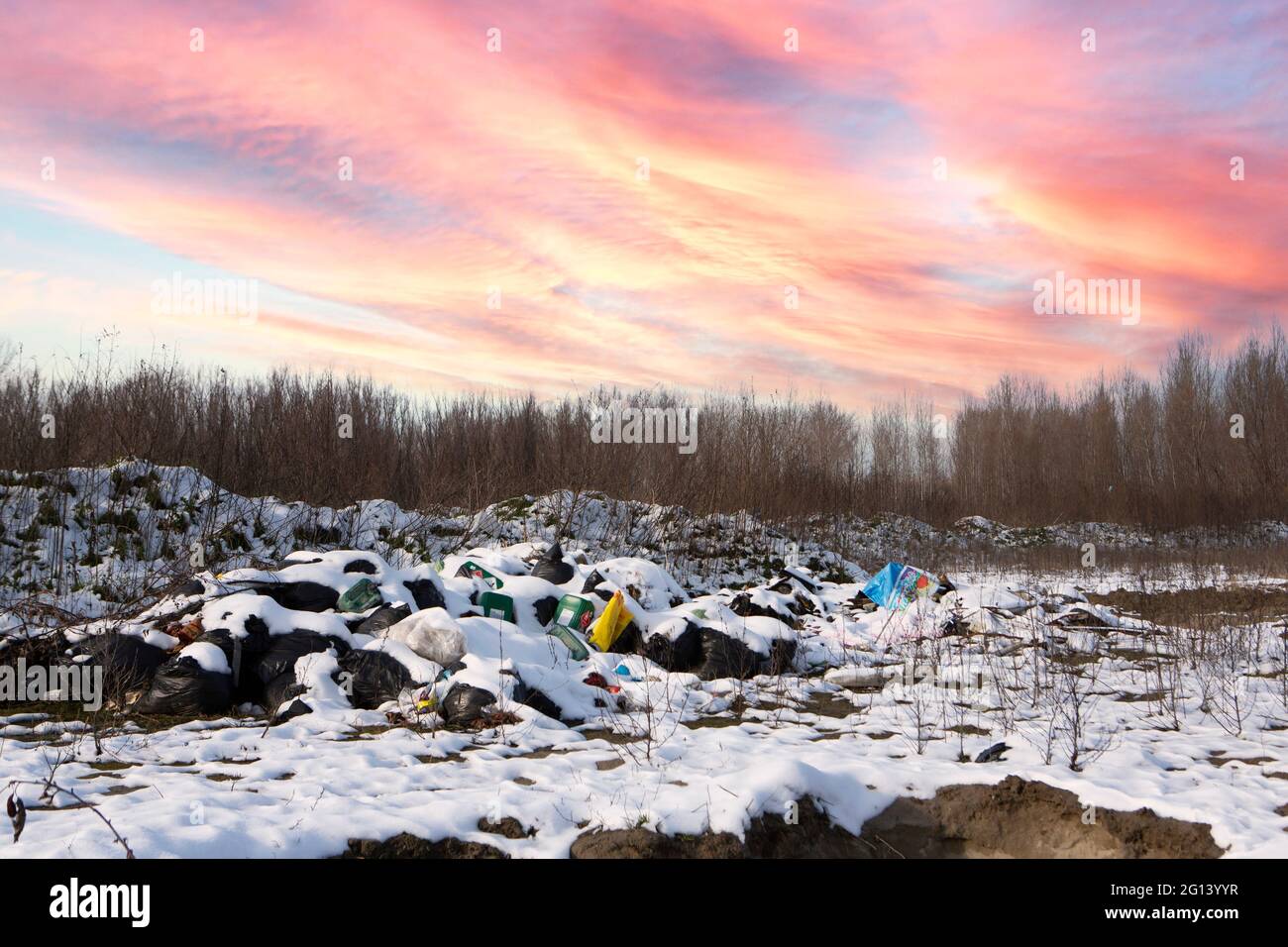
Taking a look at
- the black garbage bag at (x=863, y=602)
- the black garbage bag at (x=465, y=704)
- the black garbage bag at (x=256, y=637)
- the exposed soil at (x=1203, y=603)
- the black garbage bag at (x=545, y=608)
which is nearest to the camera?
the black garbage bag at (x=465, y=704)

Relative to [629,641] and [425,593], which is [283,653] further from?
[629,641]

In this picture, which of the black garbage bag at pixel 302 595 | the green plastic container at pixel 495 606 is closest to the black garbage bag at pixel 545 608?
the green plastic container at pixel 495 606

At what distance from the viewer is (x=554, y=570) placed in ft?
33.0

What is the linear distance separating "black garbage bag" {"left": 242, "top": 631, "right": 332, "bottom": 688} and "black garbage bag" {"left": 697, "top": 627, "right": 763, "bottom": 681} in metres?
3.40

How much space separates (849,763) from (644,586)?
17.7ft

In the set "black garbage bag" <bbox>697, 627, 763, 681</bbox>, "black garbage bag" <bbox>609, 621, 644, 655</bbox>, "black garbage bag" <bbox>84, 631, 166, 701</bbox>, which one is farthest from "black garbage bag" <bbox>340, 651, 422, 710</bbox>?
"black garbage bag" <bbox>697, 627, 763, 681</bbox>

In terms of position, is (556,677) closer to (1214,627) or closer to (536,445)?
(1214,627)

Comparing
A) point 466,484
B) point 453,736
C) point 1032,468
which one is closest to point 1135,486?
point 1032,468

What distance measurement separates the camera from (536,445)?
21.0 meters

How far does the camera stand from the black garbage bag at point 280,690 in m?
6.52

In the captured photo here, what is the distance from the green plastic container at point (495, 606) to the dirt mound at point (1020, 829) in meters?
4.67

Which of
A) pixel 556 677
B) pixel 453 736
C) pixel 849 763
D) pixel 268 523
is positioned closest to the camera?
pixel 849 763

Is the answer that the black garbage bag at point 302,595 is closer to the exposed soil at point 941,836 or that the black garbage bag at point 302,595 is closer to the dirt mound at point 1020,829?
the exposed soil at point 941,836

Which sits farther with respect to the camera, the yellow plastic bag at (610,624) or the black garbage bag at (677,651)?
the yellow plastic bag at (610,624)
